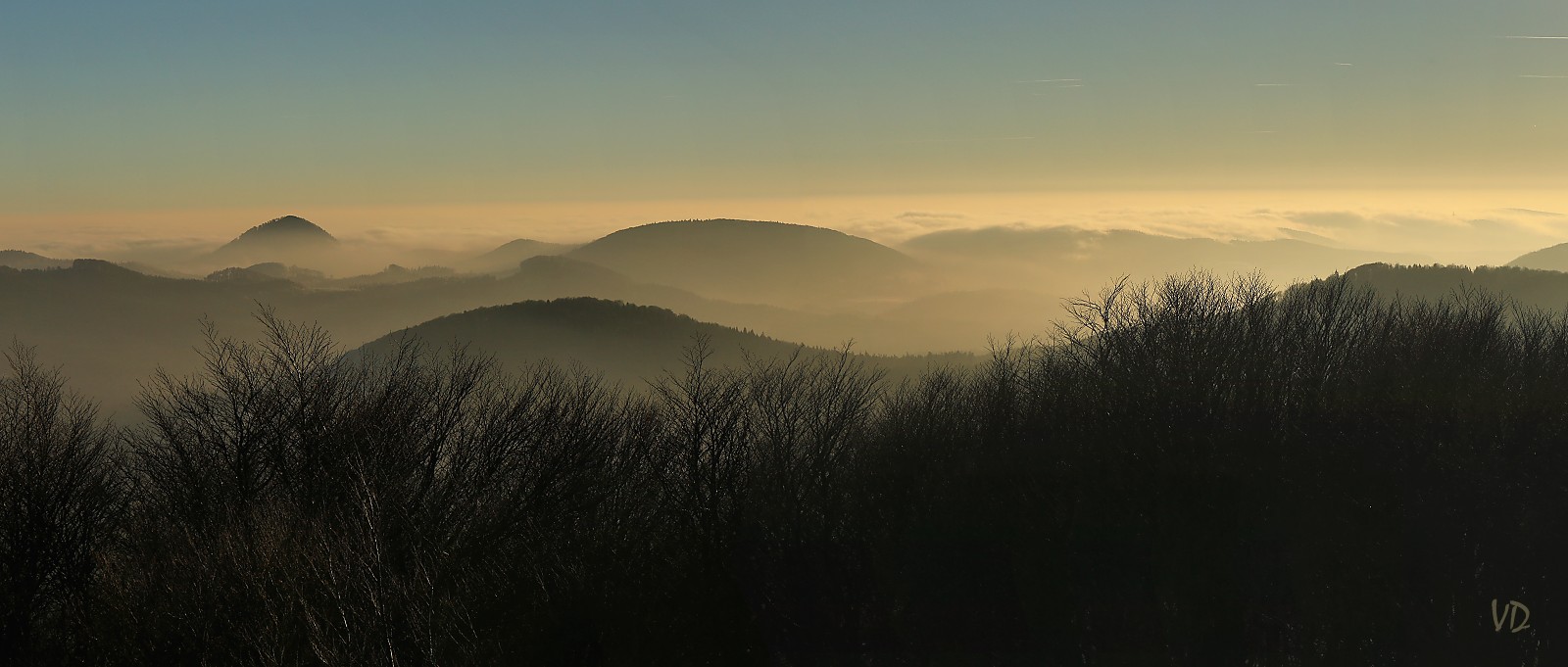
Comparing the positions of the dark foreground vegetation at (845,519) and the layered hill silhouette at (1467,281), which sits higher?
the layered hill silhouette at (1467,281)

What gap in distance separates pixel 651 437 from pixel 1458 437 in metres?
33.8

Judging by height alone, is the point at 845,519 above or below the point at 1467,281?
below

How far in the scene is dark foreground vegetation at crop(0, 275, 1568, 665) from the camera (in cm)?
3384

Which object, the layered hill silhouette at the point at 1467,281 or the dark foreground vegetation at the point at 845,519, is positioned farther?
the layered hill silhouette at the point at 1467,281

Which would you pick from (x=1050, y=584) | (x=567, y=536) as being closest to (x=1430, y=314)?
(x=1050, y=584)

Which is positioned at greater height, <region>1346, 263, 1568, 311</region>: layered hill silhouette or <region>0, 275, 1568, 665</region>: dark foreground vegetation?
<region>1346, 263, 1568, 311</region>: layered hill silhouette

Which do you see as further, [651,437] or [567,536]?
[651,437]

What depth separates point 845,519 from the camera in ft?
138

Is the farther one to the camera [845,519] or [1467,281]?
[1467,281]

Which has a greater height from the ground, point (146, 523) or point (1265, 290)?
point (1265, 290)

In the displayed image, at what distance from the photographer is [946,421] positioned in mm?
48875

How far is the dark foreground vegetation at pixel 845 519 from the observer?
111 ft

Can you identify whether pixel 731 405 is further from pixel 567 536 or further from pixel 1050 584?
pixel 1050 584

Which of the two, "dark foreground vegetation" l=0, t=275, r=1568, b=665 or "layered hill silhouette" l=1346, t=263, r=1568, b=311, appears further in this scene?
"layered hill silhouette" l=1346, t=263, r=1568, b=311
